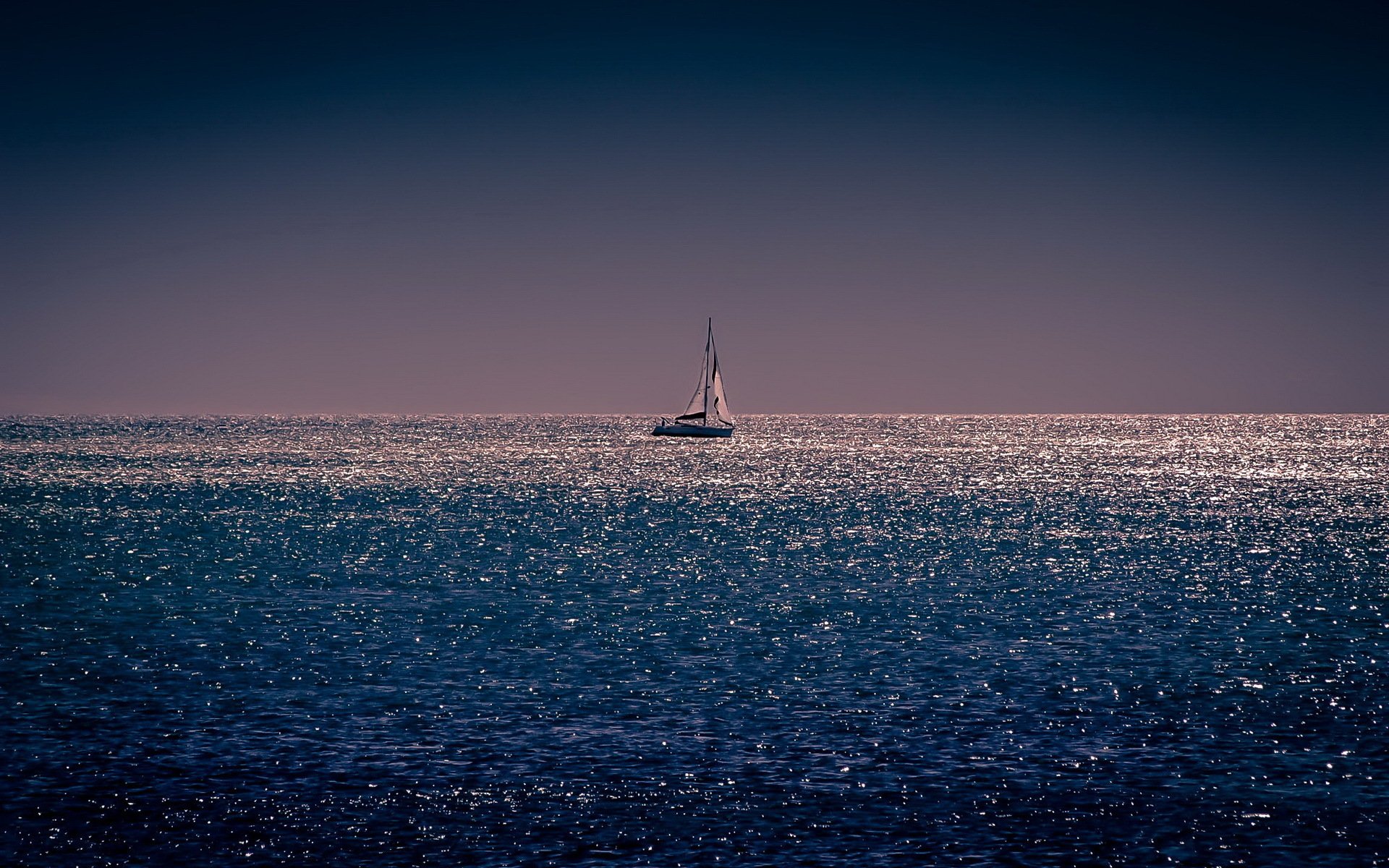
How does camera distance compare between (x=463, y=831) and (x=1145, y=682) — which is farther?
(x=1145, y=682)

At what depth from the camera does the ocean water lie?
21484 millimetres

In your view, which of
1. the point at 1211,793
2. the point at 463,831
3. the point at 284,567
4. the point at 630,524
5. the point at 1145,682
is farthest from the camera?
the point at 630,524

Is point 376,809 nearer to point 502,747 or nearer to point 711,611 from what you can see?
point 502,747

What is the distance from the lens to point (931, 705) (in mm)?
31172

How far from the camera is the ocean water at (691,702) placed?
70.5 feet

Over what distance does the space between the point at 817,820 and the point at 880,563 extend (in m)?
42.5

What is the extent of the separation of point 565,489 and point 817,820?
107 m

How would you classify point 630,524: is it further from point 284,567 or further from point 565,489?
point 565,489

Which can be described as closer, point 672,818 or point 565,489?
point 672,818

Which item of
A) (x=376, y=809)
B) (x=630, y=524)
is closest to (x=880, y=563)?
(x=630, y=524)

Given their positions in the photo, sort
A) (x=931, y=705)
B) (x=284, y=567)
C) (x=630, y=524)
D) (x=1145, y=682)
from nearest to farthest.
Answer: (x=931, y=705), (x=1145, y=682), (x=284, y=567), (x=630, y=524)

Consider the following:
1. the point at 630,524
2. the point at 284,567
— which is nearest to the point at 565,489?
the point at 630,524

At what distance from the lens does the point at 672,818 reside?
22156 millimetres

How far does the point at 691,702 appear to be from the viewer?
3138cm
